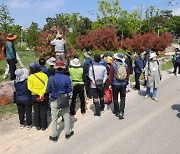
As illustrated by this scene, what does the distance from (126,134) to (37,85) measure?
8.16 ft

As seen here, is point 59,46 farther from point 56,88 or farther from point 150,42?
point 150,42

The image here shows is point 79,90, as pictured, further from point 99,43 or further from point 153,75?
point 99,43

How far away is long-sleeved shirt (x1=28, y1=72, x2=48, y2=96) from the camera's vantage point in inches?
254

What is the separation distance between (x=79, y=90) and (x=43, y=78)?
1363mm

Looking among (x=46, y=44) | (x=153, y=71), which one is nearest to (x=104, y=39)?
(x=46, y=44)

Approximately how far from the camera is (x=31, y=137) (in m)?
6.27

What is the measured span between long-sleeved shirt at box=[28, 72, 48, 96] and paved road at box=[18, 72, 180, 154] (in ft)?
3.70

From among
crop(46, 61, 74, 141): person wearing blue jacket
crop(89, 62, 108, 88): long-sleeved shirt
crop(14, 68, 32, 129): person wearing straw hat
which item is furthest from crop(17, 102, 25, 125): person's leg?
crop(89, 62, 108, 88): long-sleeved shirt

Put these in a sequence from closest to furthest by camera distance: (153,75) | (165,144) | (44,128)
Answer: (165,144) < (44,128) < (153,75)

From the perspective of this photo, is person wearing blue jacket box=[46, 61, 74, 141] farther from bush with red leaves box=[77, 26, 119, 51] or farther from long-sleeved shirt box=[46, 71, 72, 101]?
bush with red leaves box=[77, 26, 119, 51]

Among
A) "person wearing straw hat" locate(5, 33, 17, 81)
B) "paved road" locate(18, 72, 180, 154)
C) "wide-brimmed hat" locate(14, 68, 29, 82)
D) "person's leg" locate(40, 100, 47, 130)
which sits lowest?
"paved road" locate(18, 72, 180, 154)

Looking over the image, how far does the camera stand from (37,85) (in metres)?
6.48

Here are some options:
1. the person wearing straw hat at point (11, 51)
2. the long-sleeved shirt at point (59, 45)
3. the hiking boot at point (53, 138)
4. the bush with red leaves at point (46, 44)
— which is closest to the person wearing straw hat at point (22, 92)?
the hiking boot at point (53, 138)

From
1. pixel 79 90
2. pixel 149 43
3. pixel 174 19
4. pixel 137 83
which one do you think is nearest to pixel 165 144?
pixel 79 90
